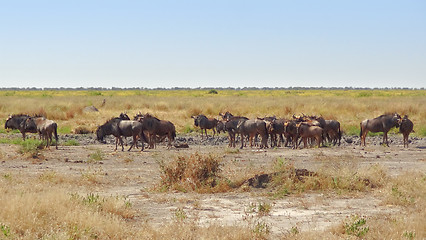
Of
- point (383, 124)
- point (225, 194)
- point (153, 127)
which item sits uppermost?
point (383, 124)

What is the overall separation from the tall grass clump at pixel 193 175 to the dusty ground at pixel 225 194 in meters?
0.39

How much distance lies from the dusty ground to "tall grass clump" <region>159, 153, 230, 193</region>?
0.39 meters

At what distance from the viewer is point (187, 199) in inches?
477

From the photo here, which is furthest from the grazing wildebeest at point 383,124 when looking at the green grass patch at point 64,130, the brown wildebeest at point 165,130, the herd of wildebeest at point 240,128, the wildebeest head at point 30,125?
the green grass patch at point 64,130

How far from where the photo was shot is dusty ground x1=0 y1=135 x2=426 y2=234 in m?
10.6

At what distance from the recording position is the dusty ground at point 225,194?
34.7 feet

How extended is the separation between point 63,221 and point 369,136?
2461 cm

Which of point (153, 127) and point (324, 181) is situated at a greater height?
point (153, 127)

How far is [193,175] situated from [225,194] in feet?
Answer: 3.59

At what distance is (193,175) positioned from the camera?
13586mm

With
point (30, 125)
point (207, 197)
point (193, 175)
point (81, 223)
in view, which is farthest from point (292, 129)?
point (81, 223)

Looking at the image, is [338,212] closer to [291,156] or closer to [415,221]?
[415,221]

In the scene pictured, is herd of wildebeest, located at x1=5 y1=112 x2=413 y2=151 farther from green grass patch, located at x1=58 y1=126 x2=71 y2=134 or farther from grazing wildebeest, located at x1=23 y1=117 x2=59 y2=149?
green grass patch, located at x1=58 y1=126 x2=71 y2=134

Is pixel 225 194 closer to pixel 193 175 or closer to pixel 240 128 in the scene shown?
pixel 193 175
